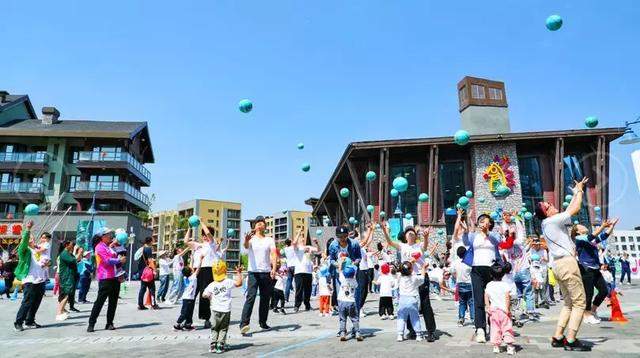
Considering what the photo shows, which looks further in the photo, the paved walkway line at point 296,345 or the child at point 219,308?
the child at point 219,308

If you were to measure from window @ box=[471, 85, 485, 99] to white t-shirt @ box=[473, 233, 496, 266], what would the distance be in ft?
117

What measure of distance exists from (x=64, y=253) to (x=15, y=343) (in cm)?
330

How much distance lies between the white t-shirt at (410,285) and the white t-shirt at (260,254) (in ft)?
7.61

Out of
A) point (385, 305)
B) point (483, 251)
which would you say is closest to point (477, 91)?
point (385, 305)

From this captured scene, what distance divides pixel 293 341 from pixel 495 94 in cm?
3853

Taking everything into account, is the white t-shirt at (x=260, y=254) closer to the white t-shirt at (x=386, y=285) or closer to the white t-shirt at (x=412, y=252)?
the white t-shirt at (x=412, y=252)

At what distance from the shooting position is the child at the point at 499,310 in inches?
193

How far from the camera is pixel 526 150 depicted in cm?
3512

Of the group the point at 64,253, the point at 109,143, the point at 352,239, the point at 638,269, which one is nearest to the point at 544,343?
the point at 352,239

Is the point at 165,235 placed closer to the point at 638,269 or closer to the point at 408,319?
the point at 638,269

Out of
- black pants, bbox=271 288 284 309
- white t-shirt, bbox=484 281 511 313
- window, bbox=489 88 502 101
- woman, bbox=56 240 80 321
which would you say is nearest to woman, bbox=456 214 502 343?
white t-shirt, bbox=484 281 511 313

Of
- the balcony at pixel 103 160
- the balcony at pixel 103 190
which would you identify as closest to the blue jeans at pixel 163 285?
the balcony at pixel 103 190

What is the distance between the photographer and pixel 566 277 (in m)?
5.18

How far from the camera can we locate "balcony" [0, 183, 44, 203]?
3891 centimetres
